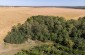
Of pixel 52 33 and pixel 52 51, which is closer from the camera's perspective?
pixel 52 51

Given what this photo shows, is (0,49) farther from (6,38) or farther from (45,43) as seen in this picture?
(45,43)

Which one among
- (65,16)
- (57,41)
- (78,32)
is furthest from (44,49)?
(65,16)

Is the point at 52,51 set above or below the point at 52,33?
below

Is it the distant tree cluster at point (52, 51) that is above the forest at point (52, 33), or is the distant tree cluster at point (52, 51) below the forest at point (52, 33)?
below

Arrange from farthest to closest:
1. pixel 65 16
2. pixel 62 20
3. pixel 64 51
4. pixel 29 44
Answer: pixel 65 16 → pixel 62 20 → pixel 29 44 → pixel 64 51

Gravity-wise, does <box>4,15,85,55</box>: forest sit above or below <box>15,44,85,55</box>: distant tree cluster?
above

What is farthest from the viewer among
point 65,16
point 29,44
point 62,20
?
point 65,16

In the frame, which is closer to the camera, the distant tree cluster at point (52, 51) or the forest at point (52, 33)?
the distant tree cluster at point (52, 51)

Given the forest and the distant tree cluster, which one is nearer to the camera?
the distant tree cluster
